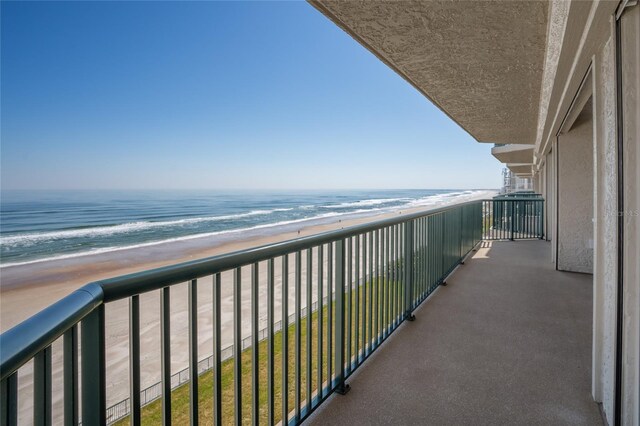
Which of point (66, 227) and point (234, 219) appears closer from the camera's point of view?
point (66, 227)

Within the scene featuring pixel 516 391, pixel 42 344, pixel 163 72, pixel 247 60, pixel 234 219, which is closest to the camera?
pixel 42 344

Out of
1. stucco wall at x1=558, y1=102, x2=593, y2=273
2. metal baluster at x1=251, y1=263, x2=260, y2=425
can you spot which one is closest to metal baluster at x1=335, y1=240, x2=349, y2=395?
metal baluster at x1=251, y1=263, x2=260, y2=425

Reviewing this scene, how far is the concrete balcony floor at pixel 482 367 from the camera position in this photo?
184 cm

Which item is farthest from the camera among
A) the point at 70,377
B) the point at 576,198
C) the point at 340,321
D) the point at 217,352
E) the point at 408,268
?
the point at 576,198

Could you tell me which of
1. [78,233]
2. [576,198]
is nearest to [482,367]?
[576,198]

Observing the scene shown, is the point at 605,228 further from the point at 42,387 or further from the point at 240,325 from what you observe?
the point at 42,387

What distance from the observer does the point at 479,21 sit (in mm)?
2193

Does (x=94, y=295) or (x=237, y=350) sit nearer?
(x=94, y=295)

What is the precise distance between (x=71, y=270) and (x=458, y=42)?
43.0ft

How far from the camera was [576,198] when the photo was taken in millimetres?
4734

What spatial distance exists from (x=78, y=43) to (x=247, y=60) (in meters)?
18.7

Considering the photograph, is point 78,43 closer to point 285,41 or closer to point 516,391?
point 285,41

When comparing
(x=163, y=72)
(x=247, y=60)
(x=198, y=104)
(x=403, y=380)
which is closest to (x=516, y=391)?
(x=403, y=380)

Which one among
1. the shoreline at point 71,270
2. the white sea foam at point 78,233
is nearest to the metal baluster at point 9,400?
the shoreline at point 71,270
